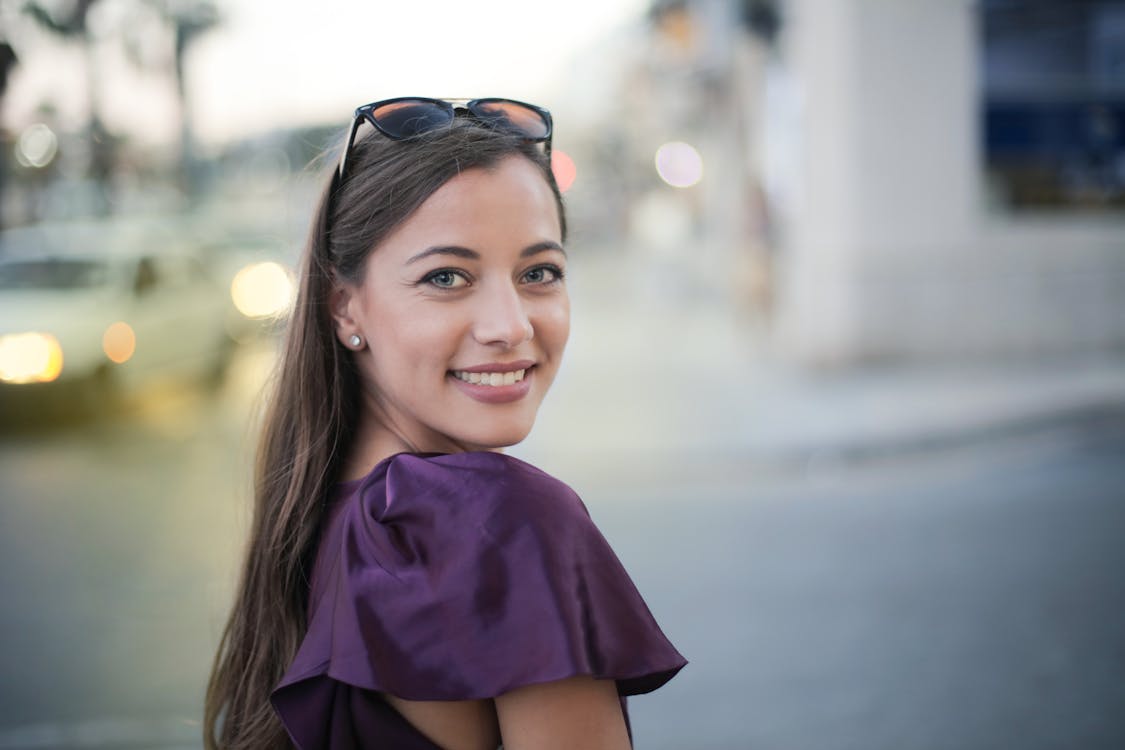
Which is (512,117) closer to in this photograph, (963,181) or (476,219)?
(476,219)

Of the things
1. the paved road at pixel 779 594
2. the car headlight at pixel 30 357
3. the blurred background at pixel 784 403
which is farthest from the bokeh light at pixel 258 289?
the paved road at pixel 779 594

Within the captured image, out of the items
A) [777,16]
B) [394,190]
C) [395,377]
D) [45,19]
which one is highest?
[777,16]

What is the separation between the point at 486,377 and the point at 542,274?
0.16 m

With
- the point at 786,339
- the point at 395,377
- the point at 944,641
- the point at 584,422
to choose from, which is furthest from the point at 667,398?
the point at 395,377

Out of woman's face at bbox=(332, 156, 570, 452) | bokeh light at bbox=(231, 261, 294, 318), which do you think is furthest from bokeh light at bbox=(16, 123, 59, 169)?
bokeh light at bbox=(231, 261, 294, 318)

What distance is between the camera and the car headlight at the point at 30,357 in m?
10.3

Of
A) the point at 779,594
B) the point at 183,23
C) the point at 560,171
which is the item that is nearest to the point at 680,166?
the point at 183,23

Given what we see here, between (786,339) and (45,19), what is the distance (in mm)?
10220

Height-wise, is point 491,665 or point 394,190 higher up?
point 394,190

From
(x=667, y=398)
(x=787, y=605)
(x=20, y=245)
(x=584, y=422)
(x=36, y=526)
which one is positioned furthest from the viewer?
(x=20, y=245)

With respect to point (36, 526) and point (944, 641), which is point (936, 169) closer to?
point (944, 641)

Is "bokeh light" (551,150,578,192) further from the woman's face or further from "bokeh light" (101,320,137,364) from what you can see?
"bokeh light" (101,320,137,364)

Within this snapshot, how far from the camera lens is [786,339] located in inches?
533

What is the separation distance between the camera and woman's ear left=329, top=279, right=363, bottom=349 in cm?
159
